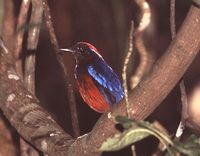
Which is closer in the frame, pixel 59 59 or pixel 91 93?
pixel 59 59

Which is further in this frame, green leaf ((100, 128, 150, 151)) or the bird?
the bird

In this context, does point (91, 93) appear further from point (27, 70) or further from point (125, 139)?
point (125, 139)

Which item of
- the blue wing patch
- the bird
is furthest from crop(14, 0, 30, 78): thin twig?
the blue wing patch

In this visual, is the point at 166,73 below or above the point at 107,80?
above

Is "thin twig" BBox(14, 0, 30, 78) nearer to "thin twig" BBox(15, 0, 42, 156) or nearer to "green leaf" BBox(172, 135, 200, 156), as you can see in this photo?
"thin twig" BBox(15, 0, 42, 156)

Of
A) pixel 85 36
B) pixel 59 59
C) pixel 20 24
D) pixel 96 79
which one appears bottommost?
pixel 85 36

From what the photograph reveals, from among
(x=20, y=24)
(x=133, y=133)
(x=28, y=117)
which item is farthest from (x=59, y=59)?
(x=133, y=133)

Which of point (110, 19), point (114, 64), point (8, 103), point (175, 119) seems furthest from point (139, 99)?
point (110, 19)
